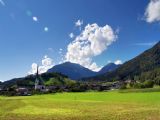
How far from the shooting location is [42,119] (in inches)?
1260

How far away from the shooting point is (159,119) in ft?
95.3

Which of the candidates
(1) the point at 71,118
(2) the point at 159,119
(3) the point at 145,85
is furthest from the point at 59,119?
(3) the point at 145,85

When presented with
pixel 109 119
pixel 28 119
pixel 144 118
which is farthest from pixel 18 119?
pixel 144 118

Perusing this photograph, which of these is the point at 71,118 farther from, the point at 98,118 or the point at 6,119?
the point at 6,119

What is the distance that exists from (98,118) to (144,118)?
174 inches

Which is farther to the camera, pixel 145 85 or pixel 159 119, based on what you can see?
pixel 145 85

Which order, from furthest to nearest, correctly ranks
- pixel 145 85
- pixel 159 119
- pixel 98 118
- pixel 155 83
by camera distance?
pixel 155 83 → pixel 145 85 → pixel 98 118 → pixel 159 119

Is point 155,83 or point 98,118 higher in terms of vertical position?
point 155,83

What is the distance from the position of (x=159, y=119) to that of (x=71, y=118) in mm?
8821

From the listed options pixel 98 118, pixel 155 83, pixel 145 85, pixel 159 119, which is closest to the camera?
pixel 159 119

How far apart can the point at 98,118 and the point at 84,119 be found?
1455mm

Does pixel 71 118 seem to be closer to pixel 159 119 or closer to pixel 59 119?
pixel 59 119

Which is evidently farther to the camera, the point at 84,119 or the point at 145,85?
the point at 145,85

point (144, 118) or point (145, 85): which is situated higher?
point (145, 85)
